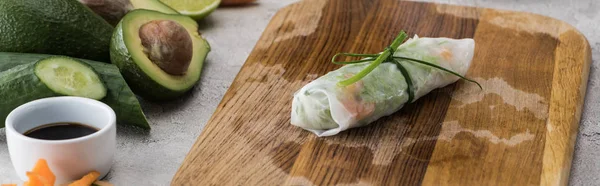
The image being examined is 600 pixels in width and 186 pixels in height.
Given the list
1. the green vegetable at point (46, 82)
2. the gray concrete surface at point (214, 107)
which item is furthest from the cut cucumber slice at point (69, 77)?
the gray concrete surface at point (214, 107)

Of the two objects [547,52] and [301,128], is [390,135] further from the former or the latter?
[547,52]

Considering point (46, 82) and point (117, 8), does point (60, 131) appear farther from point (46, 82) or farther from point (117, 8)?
point (117, 8)

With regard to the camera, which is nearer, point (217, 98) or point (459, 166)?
point (459, 166)

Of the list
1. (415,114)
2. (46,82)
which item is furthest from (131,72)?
(415,114)

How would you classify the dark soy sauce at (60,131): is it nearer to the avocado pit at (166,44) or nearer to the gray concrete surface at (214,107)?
the gray concrete surface at (214,107)

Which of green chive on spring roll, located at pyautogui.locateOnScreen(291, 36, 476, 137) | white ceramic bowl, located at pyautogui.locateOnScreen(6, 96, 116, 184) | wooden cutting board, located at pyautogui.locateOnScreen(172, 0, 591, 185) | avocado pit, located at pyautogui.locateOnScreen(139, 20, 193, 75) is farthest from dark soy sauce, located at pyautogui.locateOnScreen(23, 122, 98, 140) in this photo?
green chive on spring roll, located at pyautogui.locateOnScreen(291, 36, 476, 137)

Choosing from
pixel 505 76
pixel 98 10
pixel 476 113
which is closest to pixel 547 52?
pixel 505 76

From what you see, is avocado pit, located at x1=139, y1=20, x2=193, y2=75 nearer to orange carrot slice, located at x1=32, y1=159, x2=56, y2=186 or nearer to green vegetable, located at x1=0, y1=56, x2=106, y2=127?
green vegetable, located at x1=0, y1=56, x2=106, y2=127
